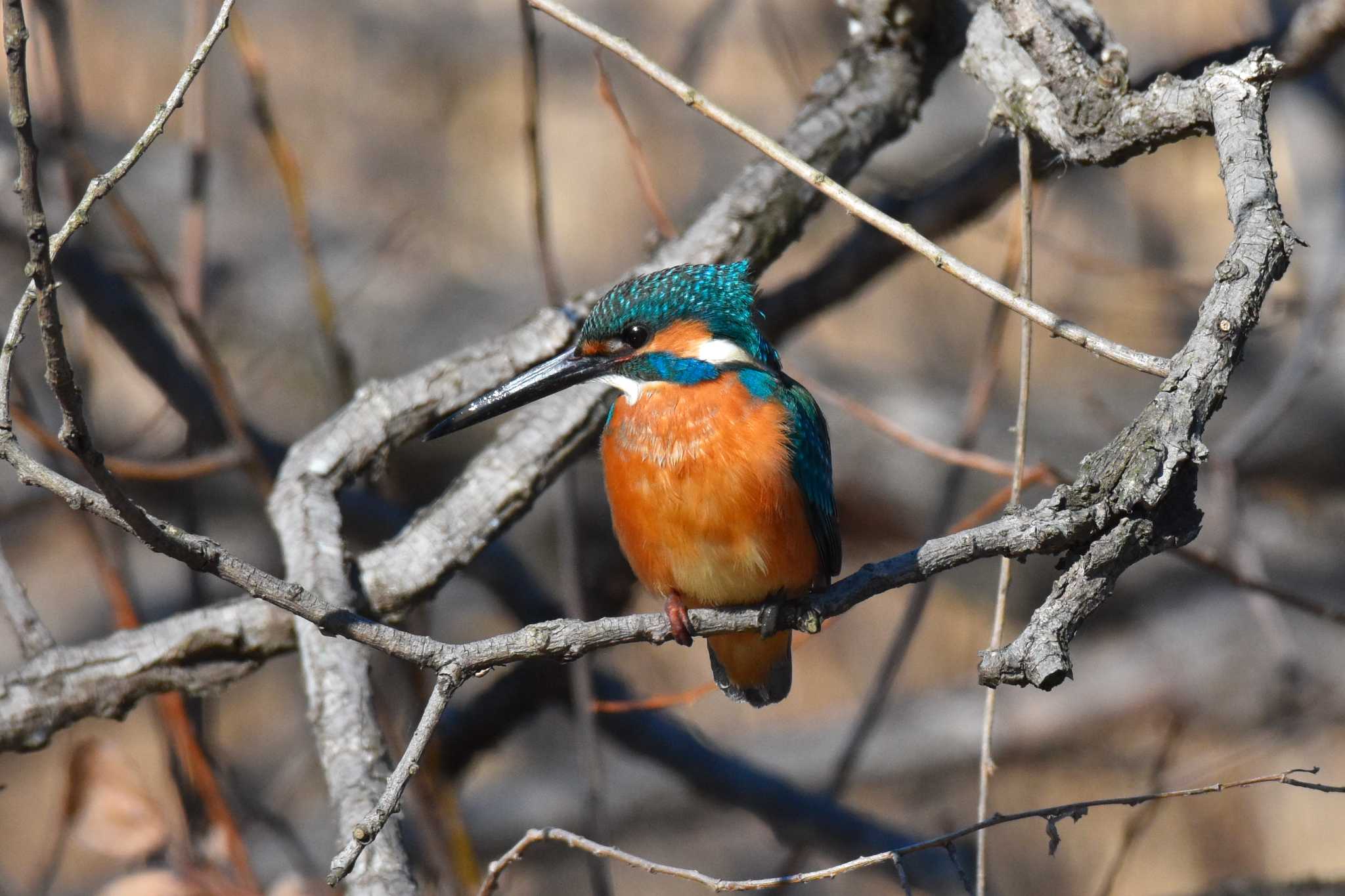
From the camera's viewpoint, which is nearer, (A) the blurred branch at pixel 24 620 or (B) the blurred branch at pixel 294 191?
(A) the blurred branch at pixel 24 620

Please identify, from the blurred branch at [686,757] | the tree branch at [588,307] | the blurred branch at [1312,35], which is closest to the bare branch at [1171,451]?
the tree branch at [588,307]

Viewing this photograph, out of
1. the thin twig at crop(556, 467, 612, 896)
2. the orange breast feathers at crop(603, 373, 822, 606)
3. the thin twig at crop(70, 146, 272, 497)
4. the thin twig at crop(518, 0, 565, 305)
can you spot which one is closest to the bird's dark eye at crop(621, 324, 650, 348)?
the orange breast feathers at crop(603, 373, 822, 606)

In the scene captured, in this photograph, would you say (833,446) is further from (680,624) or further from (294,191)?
(680,624)

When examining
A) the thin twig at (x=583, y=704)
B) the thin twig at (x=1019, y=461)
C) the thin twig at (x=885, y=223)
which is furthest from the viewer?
the thin twig at (x=583, y=704)

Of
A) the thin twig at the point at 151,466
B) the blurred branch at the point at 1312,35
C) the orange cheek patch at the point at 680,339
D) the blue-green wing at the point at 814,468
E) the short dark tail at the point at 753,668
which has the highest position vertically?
the blurred branch at the point at 1312,35

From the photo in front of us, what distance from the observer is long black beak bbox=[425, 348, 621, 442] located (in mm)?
2396

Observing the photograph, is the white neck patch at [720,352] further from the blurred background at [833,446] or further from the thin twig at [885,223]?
the blurred background at [833,446]

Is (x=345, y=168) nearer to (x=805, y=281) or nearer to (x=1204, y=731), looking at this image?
(x=805, y=281)

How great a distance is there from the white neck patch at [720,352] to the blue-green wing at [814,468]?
0.43 feet

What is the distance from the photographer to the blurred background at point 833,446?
5.52m

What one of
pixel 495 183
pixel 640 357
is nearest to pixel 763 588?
pixel 640 357

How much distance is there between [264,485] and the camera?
3.38 meters

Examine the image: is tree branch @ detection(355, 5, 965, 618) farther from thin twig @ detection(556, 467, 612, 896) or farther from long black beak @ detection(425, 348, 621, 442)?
thin twig @ detection(556, 467, 612, 896)

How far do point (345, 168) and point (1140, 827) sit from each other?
6.12 m
